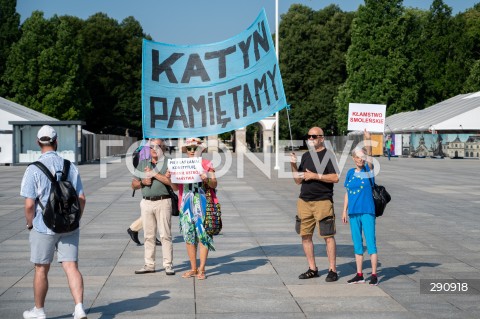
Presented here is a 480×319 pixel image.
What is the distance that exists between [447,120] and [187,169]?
52708mm

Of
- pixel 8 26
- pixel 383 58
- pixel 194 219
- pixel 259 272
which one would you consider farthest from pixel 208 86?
pixel 8 26

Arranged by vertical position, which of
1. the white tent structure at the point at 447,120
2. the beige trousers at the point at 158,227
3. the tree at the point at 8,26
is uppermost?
the tree at the point at 8,26

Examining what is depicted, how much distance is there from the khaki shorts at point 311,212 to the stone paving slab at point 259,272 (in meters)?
0.59

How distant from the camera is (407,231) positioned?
13484mm

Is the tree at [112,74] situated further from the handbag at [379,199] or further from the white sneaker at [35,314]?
the white sneaker at [35,314]

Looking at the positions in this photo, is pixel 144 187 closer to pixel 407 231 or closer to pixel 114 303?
pixel 114 303

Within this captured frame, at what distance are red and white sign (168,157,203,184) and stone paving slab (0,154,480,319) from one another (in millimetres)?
1160

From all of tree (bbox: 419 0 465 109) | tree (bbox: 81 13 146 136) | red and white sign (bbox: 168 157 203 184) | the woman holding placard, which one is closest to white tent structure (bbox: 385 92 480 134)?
tree (bbox: 419 0 465 109)

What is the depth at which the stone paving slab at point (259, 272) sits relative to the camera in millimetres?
7320

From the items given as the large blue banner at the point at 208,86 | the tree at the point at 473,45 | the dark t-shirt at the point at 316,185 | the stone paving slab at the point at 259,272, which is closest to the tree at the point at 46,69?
the tree at the point at 473,45

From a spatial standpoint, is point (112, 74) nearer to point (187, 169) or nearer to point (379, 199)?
point (187, 169)

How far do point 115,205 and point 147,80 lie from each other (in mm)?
9714

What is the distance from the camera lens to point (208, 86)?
9.70m

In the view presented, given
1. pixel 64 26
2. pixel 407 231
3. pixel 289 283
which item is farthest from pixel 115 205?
pixel 64 26
